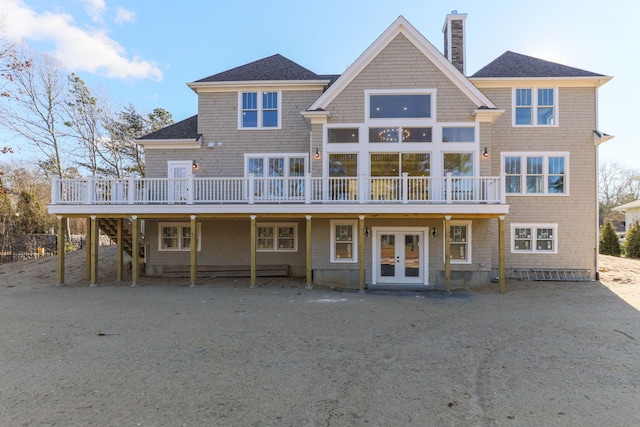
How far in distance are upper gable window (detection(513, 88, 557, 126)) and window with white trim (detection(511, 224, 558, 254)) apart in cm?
426

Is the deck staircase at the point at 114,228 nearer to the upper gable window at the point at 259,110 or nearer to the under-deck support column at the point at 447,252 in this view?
the upper gable window at the point at 259,110

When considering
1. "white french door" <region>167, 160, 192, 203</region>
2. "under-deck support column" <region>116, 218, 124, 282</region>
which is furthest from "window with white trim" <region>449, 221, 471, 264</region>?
"under-deck support column" <region>116, 218, 124, 282</region>

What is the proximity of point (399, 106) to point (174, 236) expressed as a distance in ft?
36.0

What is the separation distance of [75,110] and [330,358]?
29.9m

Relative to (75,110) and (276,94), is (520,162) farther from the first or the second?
(75,110)

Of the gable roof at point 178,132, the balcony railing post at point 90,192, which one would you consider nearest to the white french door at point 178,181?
the gable roof at point 178,132

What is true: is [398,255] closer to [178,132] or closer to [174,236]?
[174,236]

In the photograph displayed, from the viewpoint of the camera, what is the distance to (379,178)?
38.6 ft

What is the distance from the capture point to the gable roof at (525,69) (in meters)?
13.7

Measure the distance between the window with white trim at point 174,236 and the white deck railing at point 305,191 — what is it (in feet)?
7.92

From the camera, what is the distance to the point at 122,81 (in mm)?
28422

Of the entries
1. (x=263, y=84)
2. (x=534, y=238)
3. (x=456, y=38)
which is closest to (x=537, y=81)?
(x=456, y=38)

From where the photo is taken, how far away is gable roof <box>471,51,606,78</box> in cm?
1370

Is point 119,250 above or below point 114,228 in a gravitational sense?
below
